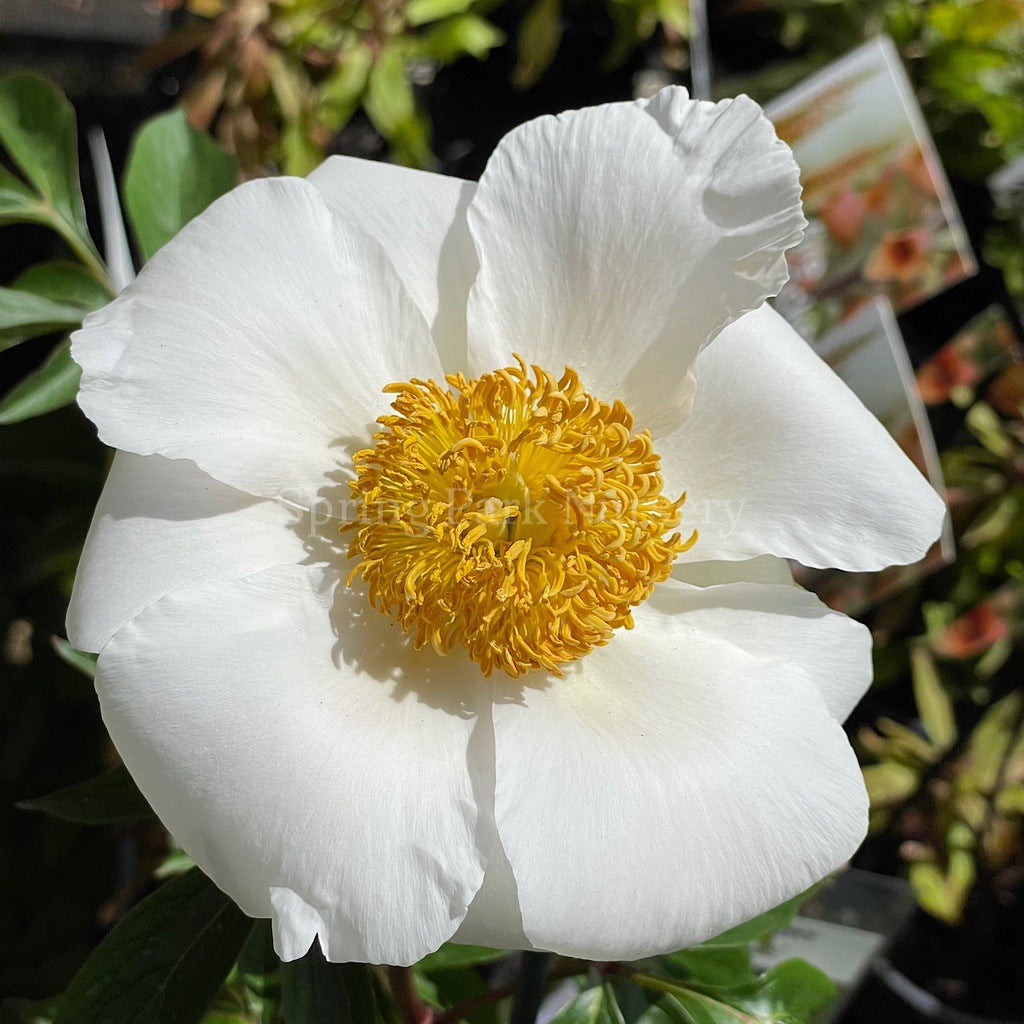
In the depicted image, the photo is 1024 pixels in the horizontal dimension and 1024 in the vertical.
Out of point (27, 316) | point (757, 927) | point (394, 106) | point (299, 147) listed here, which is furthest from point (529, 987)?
point (394, 106)

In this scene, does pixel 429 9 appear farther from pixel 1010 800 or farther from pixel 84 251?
pixel 1010 800

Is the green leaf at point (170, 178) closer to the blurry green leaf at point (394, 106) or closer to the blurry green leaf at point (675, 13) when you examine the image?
the blurry green leaf at point (394, 106)

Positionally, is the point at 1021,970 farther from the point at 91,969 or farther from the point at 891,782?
the point at 91,969

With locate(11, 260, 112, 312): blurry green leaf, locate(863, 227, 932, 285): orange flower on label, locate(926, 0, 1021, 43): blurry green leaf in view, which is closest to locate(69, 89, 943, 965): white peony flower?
locate(11, 260, 112, 312): blurry green leaf

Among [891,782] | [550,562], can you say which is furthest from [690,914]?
[891,782]

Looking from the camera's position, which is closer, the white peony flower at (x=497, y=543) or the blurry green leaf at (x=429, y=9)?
the white peony flower at (x=497, y=543)

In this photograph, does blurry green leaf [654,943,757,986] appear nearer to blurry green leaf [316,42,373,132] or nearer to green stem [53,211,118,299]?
green stem [53,211,118,299]

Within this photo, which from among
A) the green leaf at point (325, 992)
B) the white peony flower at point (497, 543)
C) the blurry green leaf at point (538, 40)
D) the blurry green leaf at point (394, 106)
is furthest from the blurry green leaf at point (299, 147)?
the green leaf at point (325, 992)
